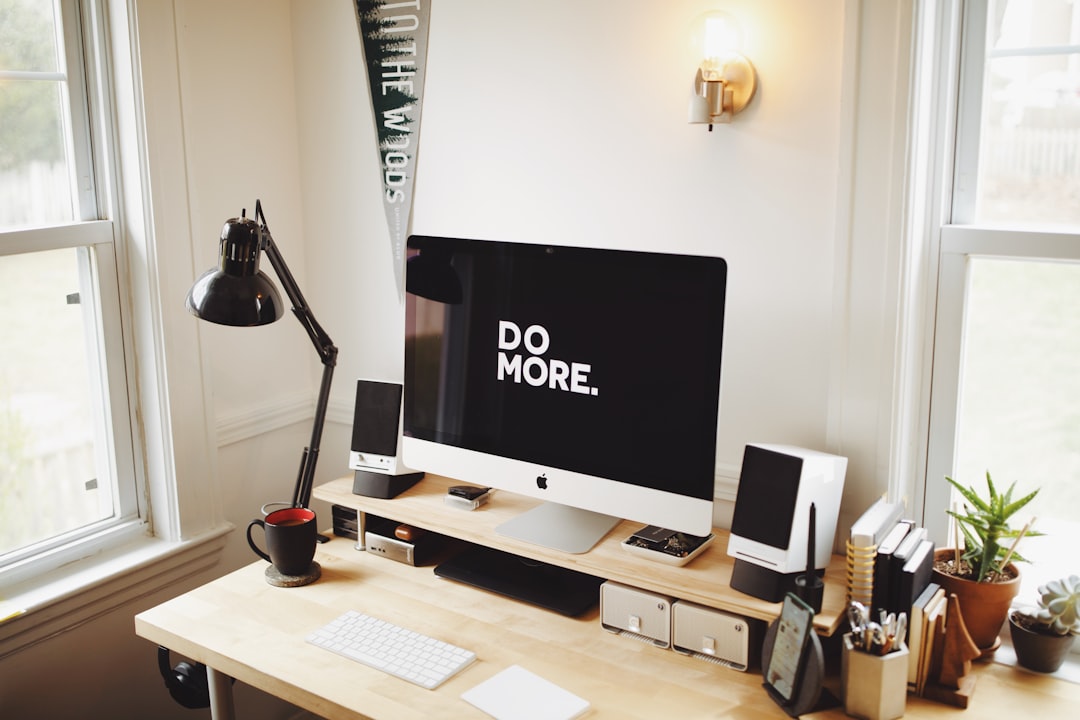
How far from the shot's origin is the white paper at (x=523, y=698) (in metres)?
1.51

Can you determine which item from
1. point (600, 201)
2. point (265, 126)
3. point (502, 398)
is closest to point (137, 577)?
point (502, 398)

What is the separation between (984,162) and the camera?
1.73 m

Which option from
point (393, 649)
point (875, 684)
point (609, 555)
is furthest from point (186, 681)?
point (875, 684)

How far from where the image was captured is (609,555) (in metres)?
1.81

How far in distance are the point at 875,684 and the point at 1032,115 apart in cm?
99

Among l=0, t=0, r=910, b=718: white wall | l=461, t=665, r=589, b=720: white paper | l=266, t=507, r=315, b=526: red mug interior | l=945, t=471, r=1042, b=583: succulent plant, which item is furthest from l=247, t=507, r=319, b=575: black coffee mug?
l=945, t=471, r=1042, b=583: succulent plant

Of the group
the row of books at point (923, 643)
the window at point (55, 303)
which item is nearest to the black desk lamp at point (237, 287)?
the window at point (55, 303)

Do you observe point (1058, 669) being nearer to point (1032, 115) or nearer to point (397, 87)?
point (1032, 115)

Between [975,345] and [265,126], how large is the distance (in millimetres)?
1666

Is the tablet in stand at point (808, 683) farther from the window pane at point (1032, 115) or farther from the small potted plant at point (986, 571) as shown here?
the window pane at point (1032, 115)

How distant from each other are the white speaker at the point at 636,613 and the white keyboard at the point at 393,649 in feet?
0.88

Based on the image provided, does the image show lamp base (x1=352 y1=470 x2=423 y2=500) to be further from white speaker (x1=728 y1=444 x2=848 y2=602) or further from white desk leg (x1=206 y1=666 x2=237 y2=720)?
white speaker (x1=728 y1=444 x2=848 y2=602)

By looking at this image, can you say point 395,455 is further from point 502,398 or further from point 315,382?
point 315,382

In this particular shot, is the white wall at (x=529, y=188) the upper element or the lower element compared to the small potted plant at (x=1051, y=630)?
upper
